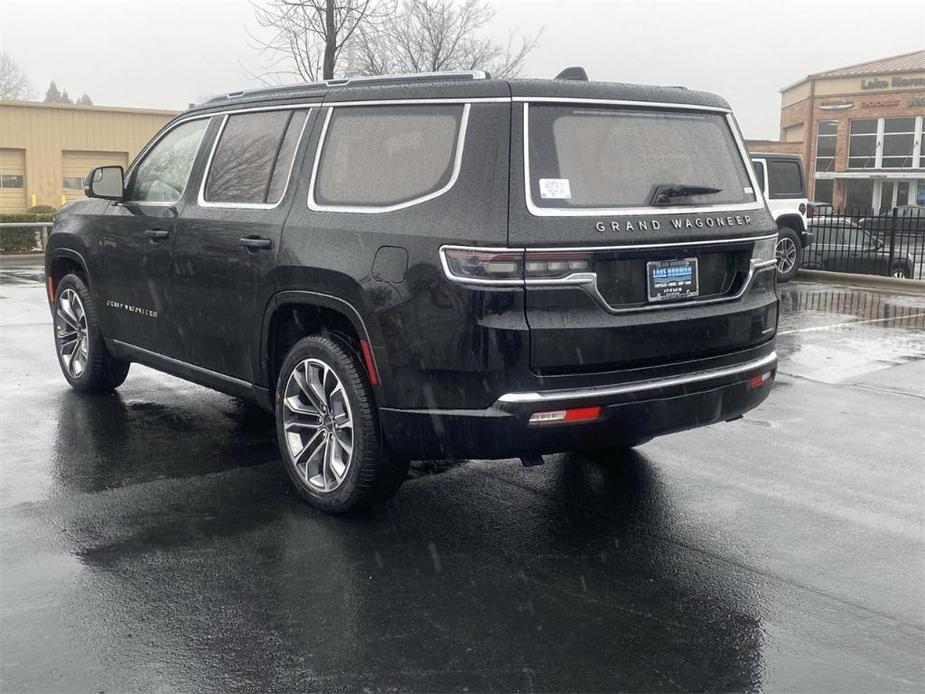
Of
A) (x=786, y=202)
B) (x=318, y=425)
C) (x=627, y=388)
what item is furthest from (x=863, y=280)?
(x=318, y=425)

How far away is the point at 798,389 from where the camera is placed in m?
7.91

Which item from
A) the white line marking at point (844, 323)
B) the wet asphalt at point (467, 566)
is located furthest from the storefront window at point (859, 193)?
the wet asphalt at point (467, 566)

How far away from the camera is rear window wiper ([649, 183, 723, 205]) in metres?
4.36

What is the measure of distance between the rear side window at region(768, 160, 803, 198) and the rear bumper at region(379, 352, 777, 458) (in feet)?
39.7

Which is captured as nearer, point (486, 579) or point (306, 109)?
point (486, 579)

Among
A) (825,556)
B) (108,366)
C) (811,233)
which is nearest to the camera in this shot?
(825,556)

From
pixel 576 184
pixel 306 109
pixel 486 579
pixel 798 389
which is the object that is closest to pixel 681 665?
pixel 486 579

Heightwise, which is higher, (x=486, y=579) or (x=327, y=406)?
(x=327, y=406)

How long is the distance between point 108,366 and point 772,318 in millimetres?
4539

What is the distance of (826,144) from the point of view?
195 feet

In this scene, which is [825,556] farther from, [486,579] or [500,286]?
[500,286]

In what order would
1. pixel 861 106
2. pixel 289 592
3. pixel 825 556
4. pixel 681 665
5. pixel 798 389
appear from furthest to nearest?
pixel 861 106
pixel 798 389
pixel 825 556
pixel 289 592
pixel 681 665

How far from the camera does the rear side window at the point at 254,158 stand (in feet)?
16.8

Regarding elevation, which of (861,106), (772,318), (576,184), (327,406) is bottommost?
(327,406)
